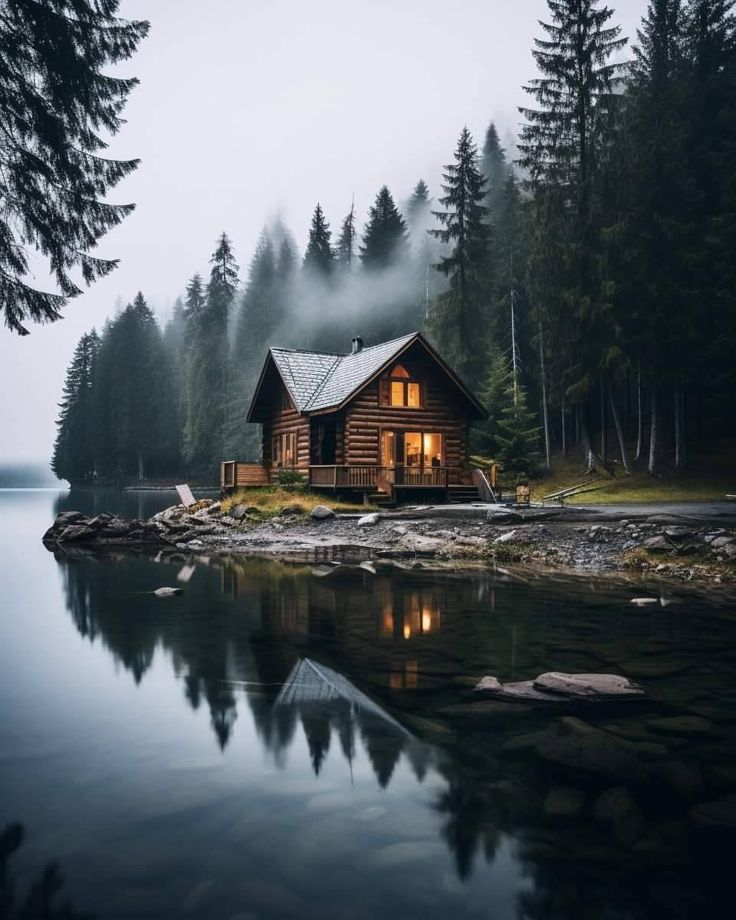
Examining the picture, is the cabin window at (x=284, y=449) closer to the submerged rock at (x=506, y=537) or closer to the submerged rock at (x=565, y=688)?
the submerged rock at (x=506, y=537)

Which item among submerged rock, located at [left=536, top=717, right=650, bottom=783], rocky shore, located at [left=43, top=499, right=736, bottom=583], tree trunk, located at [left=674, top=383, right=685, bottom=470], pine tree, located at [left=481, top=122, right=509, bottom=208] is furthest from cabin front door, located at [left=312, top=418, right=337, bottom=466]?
pine tree, located at [left=481, top=122, right=509, bottom=208]

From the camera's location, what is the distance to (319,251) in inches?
2714

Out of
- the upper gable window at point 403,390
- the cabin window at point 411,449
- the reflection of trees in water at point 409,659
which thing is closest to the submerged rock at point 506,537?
the reflection of trees in water at point 409,659

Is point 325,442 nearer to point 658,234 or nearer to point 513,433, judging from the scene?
point 513,433

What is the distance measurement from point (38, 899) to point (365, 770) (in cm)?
256

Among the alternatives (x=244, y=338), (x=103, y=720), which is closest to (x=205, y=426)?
(x=244, y=338)

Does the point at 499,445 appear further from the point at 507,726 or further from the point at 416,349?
the point at 507,726

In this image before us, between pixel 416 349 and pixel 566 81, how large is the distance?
16.6 m

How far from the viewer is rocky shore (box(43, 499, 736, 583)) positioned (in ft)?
51.9

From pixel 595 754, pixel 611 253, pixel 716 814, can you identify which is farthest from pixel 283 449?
pixel 716 814

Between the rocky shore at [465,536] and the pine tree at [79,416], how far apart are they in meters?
63.3

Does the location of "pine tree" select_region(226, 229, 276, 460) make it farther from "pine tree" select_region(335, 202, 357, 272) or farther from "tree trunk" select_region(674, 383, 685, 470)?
"tree trunk" select_region(674, 383, 685, 470)

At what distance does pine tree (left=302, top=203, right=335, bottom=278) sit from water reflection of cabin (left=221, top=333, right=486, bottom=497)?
36.7 metres

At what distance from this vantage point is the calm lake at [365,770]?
12.2ft
